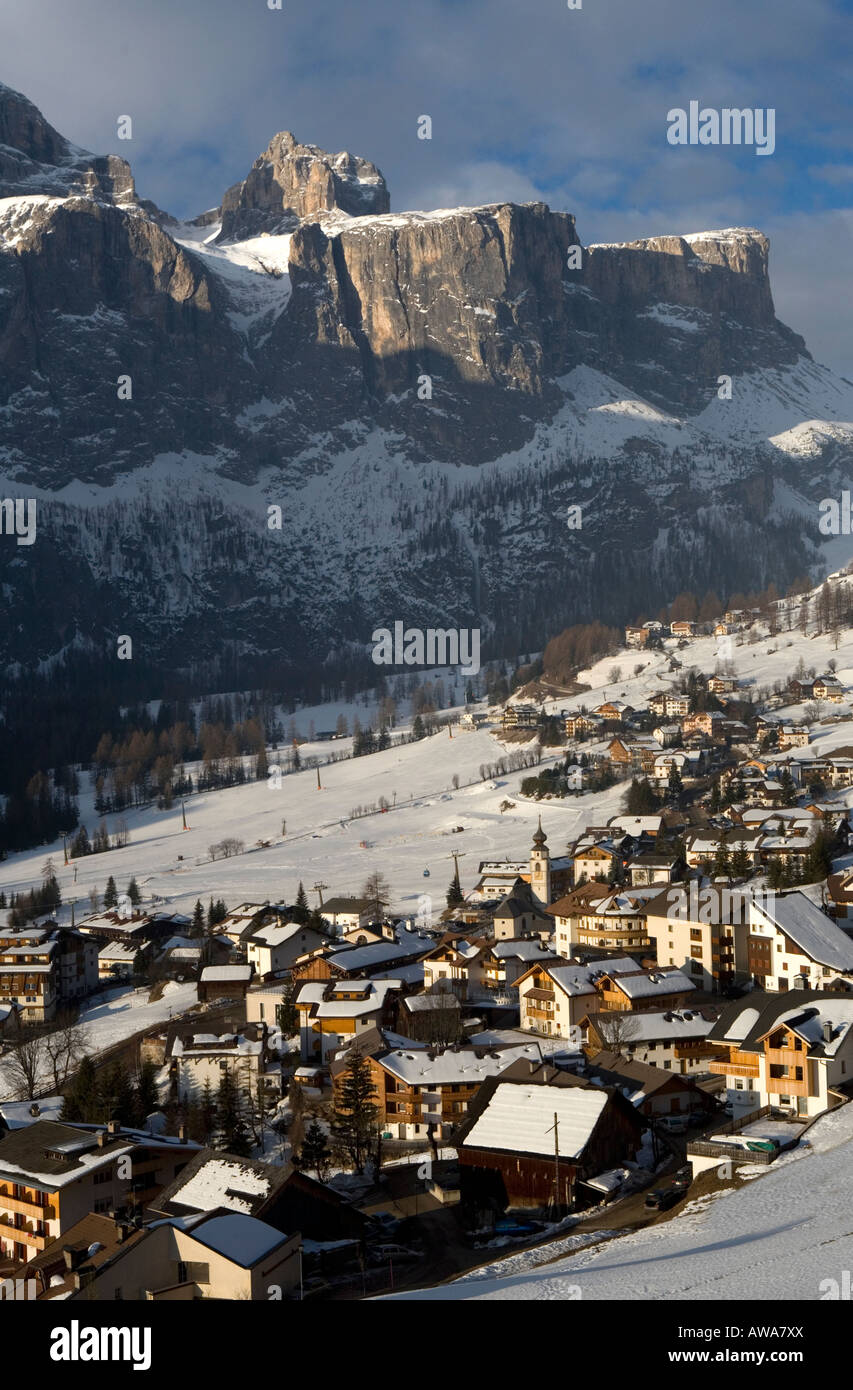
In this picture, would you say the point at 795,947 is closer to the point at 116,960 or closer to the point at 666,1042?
the point at 666,1042

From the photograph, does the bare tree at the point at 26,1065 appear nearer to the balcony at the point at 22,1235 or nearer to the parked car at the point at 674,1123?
the balcony at the point at 22,1235

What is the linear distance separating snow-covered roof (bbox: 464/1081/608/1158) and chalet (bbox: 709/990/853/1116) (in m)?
4.36

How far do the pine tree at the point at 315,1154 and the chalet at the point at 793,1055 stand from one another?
10.9 m

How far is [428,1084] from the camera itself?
40.1 metres

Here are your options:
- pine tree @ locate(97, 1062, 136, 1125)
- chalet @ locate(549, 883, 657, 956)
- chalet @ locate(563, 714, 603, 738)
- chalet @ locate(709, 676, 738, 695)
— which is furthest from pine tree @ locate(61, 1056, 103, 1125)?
chalet @ locate(709, 676, 738, 695)

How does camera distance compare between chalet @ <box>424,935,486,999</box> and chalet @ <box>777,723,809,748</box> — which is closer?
chalet @ <box>424,935,486,999</box>

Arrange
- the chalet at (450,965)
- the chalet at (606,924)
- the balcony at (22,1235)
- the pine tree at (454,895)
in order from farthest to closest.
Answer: the pine tree at (454,895), the chalet at (606,924), the chalet at (450,965), the balcony at (22,1235)

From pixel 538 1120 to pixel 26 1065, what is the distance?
2519cm

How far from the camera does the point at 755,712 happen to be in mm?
125688

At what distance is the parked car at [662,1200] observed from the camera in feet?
96.4

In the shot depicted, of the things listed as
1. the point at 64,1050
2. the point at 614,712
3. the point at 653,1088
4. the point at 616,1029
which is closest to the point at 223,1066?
the point at 64,1050

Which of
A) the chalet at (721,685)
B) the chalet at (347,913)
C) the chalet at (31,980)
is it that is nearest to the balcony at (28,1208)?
the chalet at (31,980)

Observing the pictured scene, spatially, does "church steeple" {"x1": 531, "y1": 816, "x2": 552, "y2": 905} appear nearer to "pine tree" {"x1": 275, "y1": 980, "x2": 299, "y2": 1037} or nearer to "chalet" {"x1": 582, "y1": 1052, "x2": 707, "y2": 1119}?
"pine tree" {"x1": 275, "y1": 980, "x2": 299, "y2": 1037}

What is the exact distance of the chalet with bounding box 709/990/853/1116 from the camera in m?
34.2
